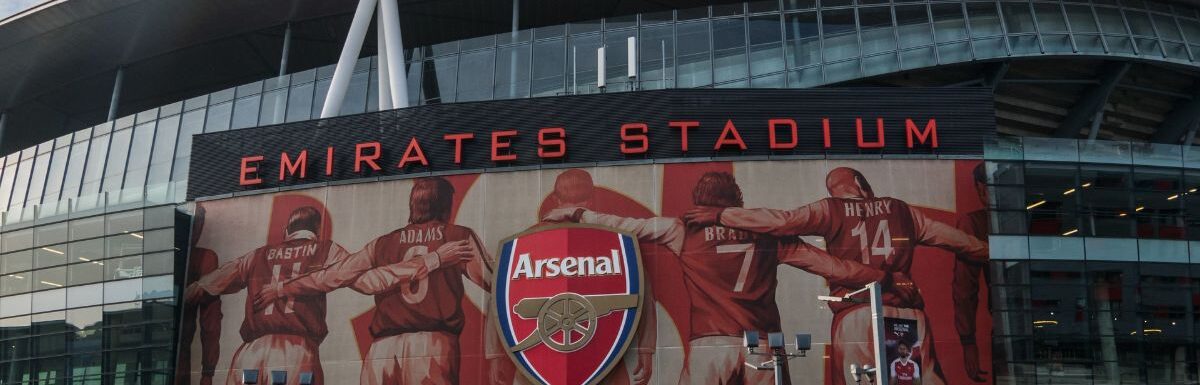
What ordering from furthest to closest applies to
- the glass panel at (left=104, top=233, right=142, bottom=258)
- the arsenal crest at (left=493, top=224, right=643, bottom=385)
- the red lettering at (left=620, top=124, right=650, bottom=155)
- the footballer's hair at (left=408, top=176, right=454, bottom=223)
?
the glass panel at (left=104, top=233, right=142, bottom=258) → the footballer's hair at (left=408, top=176, right=454, bottom=223) → the red lettering at (left=620, top=124, right=650, bottom=155) → the arsenal crest at (left=493, top=224, right=643, bottom=385)

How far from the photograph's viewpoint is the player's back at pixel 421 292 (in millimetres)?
38719

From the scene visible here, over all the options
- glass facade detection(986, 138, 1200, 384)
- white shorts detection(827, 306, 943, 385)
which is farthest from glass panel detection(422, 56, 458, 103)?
glass facade detection(986, 138, 1200, 384)

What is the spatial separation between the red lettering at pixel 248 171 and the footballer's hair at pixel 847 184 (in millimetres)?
19876

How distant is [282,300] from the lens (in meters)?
40.5

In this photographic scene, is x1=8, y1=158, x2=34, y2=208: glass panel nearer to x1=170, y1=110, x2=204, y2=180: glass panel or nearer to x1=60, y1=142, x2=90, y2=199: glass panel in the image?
x1=60, y1=142, x2=90, y2=199: glass panel

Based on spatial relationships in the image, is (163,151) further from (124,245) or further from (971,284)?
(971,284)

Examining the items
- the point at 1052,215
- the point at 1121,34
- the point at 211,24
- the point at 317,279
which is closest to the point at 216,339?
the point at 317,279

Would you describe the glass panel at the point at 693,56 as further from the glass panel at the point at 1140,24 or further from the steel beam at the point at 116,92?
the steel beam at the point at 116,92

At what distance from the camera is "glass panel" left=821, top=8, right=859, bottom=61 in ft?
145

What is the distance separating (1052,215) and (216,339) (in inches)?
1089

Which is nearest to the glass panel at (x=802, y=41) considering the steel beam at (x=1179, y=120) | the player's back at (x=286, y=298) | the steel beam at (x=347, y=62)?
the steel beam at (x=1179, y=120)

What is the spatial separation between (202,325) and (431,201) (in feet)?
29.9

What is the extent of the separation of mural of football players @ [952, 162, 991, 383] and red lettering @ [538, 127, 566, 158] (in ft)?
42.2

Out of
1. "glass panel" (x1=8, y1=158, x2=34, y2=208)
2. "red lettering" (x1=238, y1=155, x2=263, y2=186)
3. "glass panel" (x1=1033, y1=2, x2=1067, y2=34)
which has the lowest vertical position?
Answer: "red lettering" (x1=238, y1=155, x2=263, y2=186)
